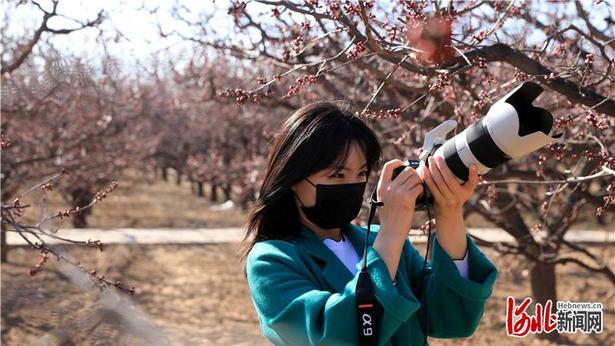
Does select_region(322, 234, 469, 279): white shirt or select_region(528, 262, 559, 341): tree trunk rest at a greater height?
select_region(322, 234, 469, 279): white shirt

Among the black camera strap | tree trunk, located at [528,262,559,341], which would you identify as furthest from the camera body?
tree trunk, located at [528,262,559,341]

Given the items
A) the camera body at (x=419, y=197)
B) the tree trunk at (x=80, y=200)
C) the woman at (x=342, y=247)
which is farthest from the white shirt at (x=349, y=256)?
the tree trunk at (x=80, y=200)

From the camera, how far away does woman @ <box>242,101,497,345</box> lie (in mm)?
1566

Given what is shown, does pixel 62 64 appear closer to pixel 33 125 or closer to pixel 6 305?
pixel 6 305

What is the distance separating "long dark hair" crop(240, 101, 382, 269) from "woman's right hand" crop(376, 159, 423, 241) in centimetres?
17

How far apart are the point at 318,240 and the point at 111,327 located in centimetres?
545

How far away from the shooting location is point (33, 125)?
10.7 m

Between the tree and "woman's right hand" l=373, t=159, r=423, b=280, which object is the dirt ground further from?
"woman's right hand" l=373, t=159, r=423, b=280

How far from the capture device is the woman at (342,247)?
5.14 ft

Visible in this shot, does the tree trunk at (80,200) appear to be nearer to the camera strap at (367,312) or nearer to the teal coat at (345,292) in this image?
the teal coat at (345,292)

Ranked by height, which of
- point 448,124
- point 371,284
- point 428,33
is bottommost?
point 371,284

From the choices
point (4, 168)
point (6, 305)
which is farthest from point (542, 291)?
point (4, 168)

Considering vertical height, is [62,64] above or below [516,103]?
above

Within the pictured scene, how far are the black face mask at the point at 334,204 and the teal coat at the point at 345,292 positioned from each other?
0.16ft
